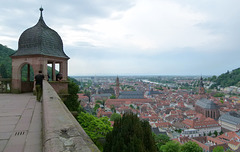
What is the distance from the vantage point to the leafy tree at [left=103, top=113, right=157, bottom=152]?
6.25 metres

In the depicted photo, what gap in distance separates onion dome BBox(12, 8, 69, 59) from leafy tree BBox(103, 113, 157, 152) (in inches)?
181

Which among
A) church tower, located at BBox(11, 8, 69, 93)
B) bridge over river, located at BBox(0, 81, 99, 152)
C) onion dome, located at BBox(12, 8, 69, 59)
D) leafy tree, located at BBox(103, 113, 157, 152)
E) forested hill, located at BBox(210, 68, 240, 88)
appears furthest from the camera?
forested hill, located at BBox(210, 68, 240, 88)

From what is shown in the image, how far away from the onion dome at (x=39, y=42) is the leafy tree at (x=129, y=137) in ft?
15.1

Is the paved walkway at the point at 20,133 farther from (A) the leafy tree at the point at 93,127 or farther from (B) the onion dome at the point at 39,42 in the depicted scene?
(A) the leafy tree at the point at 93,127

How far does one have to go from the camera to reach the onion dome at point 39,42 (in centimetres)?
865

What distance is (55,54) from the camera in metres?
9.01

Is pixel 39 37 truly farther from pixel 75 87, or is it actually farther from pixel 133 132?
pixel 133 132

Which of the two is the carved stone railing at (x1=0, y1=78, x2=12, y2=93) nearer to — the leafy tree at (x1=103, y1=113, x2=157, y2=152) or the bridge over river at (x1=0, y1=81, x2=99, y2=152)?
the bridge over river at (x1=0, y1=81, x2=99, y2=152)

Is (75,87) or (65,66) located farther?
(75,87)

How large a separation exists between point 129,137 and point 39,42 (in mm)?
5837

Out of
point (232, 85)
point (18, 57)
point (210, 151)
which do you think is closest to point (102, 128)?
point (18, 57)

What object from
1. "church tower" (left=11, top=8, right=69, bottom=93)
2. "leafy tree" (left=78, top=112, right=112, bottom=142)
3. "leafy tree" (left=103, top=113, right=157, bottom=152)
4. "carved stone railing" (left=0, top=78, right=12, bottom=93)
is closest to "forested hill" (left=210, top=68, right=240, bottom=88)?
"leafy tree" (left=78, top=112, right=112, bottom=142)

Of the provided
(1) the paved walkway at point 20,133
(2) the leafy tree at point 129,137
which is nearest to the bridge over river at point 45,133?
(1) the paved walkway at point 20,133

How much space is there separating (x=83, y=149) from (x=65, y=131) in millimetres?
442
